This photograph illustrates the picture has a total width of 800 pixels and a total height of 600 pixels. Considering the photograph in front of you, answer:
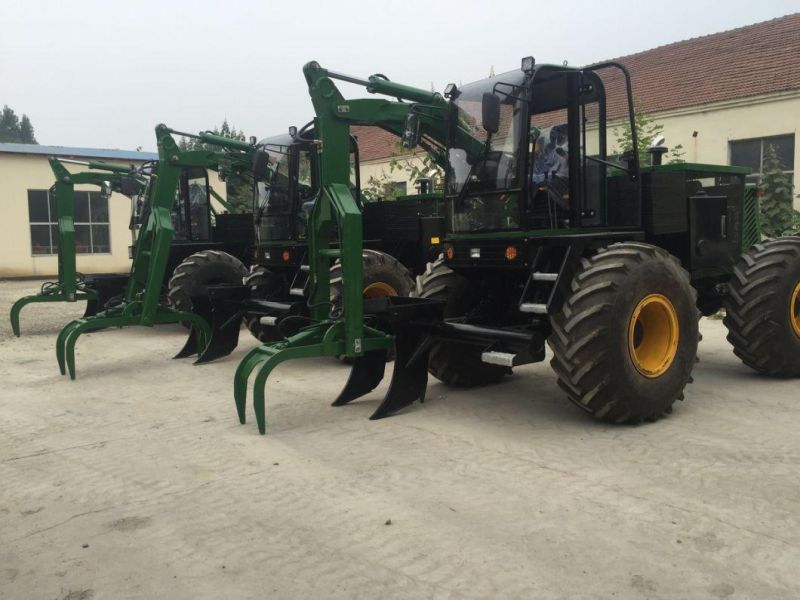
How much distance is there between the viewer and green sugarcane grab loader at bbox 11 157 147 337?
12.7 m

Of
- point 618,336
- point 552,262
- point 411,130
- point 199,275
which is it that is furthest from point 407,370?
point 199,275

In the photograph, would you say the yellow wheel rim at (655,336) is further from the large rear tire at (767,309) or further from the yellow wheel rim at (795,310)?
the yellow wheel rim at (795,310)

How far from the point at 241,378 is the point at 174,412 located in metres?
1.06

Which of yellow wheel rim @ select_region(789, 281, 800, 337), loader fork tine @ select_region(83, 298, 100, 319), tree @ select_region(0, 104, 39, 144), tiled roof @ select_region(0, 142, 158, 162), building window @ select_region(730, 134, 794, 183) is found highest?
tree @ select_region(0, 104, 39, 144)

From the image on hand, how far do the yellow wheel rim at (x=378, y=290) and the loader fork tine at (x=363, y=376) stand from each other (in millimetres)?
1911

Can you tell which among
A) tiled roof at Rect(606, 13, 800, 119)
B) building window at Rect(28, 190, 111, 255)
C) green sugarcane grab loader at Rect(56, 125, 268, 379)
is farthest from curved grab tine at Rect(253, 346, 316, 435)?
building window at Rect(28, 190, 111, 255)

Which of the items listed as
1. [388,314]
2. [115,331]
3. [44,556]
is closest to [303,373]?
[388,314]

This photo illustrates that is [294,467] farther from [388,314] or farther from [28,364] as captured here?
[28,364]

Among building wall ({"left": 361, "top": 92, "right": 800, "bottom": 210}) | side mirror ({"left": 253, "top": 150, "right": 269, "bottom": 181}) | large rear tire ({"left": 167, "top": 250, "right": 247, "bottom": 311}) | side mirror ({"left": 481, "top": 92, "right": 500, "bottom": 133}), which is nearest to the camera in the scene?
side mirror ({"left": 481, "top": 92, "right": 500, "bottom": 133})

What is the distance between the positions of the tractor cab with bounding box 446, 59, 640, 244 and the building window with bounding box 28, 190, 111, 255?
21.4m

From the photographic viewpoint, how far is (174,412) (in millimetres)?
6551

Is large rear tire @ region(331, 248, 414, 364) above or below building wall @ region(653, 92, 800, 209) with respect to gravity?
below

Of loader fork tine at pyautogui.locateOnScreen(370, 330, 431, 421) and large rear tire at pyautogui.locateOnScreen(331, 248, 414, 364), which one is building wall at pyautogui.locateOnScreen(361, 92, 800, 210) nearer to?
large rear tire at pyautogui.locateOnScreen(331, 248, 414, 364)

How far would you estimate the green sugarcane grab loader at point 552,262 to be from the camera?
17.9ft
